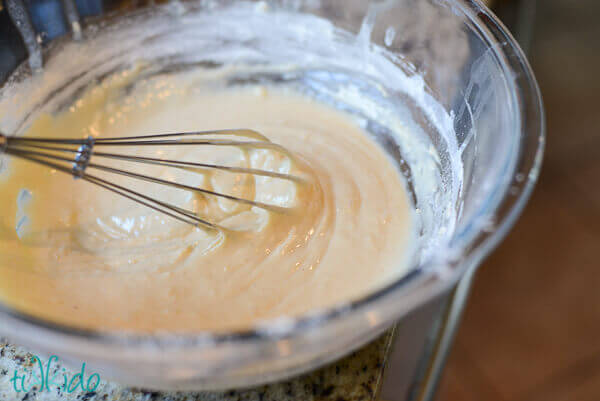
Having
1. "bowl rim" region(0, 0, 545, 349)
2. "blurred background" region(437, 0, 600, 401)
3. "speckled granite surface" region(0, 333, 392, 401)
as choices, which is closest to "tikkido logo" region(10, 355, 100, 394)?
"speckled granite surface" region(0, 333, 392, 401)

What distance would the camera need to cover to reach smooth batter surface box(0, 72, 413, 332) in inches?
29.8

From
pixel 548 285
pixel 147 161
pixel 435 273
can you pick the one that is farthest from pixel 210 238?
pixel 548 285

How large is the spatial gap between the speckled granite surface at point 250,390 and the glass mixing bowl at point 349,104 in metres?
0.07

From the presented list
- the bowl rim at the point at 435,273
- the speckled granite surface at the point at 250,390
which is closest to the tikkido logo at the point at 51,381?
the speckled granite surface at the point at 250,390

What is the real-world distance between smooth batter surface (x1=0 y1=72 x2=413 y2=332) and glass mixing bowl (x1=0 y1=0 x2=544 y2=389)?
0.08 m

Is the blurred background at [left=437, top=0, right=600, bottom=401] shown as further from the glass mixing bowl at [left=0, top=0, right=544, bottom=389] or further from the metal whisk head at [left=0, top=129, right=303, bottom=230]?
the metal whisk head at [left=0, top=129, right=303, bottom=230]

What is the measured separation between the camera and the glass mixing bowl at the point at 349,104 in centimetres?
49

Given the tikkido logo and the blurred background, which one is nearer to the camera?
the tikkido logo

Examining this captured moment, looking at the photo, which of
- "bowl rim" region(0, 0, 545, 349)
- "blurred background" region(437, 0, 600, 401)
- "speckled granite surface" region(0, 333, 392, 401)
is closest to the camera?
"bowl rim" region(0, 0, 545, 349)

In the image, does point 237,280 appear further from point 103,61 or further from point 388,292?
point 103,61

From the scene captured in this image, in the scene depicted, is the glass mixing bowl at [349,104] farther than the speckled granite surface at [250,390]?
No

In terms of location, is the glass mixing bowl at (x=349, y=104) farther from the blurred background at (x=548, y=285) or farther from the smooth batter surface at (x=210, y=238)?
the blurred background at (x=548, y=285)

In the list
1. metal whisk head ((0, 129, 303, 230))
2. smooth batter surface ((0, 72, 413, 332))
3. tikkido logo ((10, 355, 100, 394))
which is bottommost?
tikkido logo ((10, 355, 100, 394))

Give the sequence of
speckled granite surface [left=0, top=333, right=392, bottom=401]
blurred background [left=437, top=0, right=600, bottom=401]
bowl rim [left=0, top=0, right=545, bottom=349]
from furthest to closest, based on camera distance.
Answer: blurred background [left=437, top=0, right=600, bottom=401], speckled granite surface [left=0, top=333, right=392, bottom=401], bowl rim [left=0, top=0, right=545, bottom=349]
